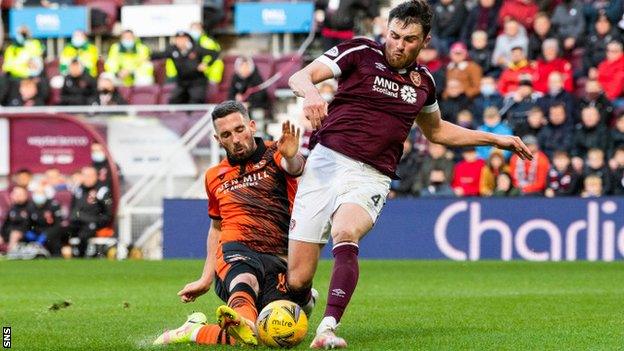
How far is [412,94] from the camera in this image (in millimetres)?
8719

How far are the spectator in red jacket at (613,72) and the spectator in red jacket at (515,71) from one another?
118cm

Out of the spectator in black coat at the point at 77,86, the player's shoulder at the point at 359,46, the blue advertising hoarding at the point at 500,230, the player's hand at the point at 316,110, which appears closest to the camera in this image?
the player's hand at the point at 316,110

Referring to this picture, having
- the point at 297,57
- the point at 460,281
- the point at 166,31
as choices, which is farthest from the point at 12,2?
the point at 460,281

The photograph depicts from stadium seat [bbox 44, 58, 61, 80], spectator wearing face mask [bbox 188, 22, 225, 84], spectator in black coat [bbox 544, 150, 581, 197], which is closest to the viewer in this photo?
spectator in black coat [bbox 544, 150, 581, 197]

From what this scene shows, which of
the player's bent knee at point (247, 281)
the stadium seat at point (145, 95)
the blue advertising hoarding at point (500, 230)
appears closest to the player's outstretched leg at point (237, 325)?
the player's bent knee at point (247, 281)

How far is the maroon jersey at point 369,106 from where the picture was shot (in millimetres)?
8570

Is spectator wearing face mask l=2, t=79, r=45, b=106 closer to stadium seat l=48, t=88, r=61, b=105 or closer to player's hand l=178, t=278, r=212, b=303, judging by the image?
stadium seat l=48, t=88, r=61, b=105

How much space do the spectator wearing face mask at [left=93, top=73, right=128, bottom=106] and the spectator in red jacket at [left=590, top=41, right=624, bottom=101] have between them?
877cm

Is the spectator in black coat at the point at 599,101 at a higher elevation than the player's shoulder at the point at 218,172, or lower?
lower

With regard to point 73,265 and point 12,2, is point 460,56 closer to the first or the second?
point 73,265

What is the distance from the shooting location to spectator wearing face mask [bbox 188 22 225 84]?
80.7ft

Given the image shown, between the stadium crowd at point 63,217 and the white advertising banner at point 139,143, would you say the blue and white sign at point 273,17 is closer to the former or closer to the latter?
the white advertising banner at point 139,143

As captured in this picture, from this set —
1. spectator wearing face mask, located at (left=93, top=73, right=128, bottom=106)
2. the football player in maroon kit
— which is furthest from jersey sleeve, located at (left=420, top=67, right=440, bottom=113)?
spectator wearing face mask, located at (left=93, top=73, right=128, bottom=106)

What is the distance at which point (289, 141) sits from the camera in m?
8.13
